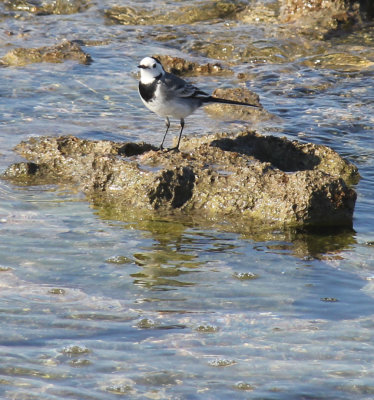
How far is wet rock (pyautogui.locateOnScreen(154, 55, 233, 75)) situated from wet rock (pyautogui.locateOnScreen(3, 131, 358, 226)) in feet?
12.9

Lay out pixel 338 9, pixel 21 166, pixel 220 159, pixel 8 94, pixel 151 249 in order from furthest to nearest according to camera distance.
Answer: pixel 338 9 → pixel 8 94 → pixel 21 166 → pixel 220 159 → pixel 151 249

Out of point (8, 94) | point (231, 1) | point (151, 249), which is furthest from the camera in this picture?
point (231, 1)

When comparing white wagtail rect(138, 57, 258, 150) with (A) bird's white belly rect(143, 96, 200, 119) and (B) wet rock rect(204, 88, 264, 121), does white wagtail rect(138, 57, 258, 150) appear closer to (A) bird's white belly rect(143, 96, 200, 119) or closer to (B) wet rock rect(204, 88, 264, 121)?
(A) bird's white belly rect(143, 96, 200, 119)

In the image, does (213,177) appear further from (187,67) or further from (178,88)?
(187,67)

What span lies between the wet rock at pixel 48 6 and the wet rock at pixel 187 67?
3.77m

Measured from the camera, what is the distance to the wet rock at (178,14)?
14.0 metres

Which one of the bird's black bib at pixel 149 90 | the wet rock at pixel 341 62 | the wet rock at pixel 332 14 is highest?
the wet rock at pixel 332 14

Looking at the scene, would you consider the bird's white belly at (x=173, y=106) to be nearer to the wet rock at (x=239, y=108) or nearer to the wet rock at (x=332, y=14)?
the wet rock at (x=239, y=108)

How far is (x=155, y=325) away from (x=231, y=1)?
10.7 meters

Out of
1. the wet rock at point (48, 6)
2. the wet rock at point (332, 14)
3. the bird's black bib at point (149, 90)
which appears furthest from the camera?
the wet rock at point (48, 6)

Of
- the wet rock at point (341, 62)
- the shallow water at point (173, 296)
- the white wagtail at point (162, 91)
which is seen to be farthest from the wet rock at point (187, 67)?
the white wagtail at point (162, 91)

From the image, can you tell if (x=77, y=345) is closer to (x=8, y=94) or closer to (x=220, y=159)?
(x=220, y=159)

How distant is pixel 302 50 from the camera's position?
1241 centimetres

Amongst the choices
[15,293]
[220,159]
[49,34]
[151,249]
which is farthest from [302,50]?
[15,293]
